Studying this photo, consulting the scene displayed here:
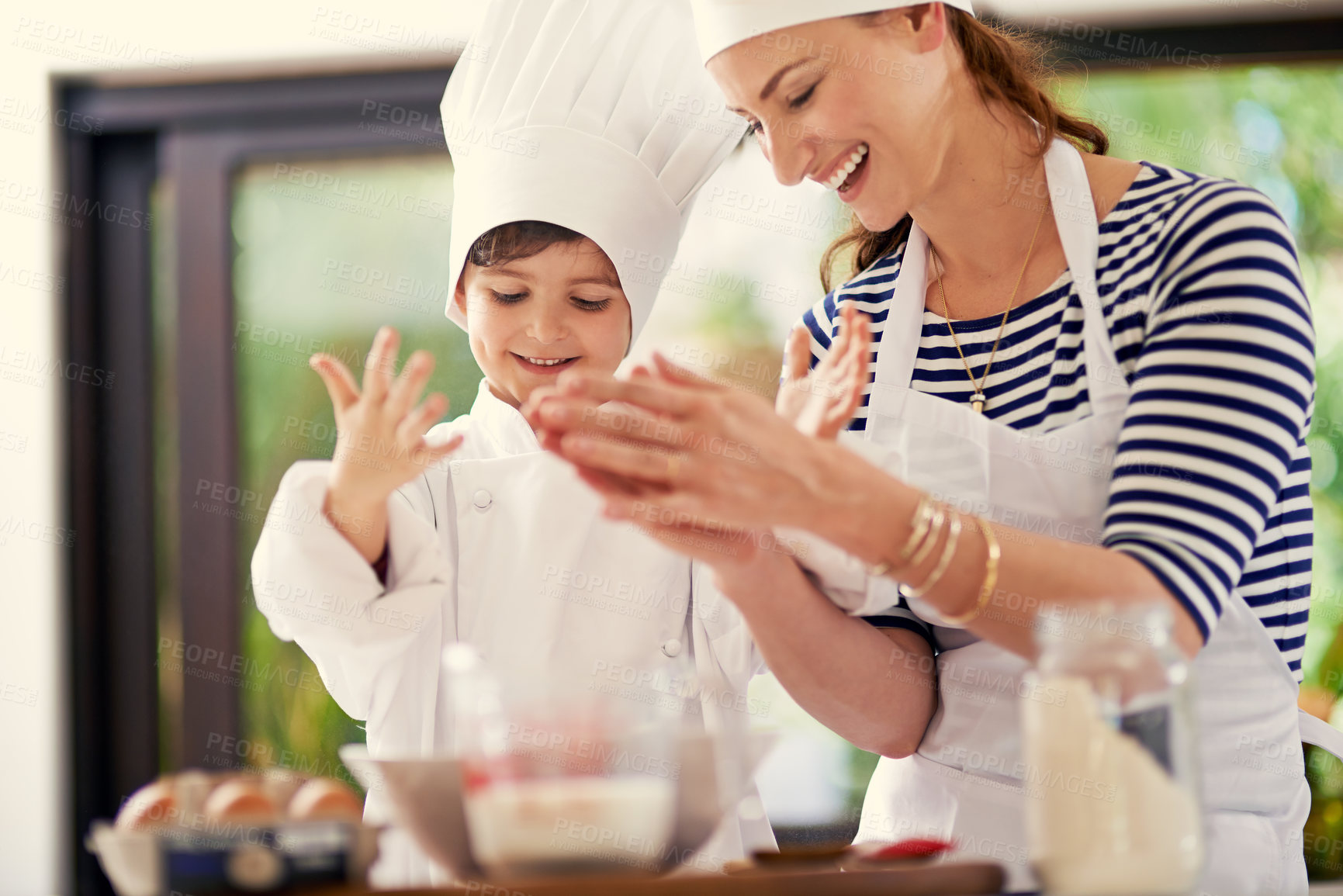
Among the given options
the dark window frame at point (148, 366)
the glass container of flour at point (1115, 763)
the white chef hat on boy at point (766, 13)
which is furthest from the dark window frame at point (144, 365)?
the glass container of flour at point (1115, 763)

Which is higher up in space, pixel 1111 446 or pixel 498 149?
pixel 498 149

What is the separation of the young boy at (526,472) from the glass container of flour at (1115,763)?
55cm

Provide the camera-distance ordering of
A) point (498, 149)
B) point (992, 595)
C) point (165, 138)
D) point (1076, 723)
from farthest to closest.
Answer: point (165, 138), point (498, 149), point (992, 595), point (1076, 723)

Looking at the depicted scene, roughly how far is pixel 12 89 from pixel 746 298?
164 cm

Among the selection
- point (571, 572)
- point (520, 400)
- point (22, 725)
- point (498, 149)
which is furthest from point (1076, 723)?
point (22, 725)

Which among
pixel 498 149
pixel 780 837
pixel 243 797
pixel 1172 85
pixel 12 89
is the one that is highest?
pixel 12 89

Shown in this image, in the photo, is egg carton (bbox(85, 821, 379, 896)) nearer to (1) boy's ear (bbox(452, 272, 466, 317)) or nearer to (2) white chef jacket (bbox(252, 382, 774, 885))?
(2) white chef jacket (bbox(252, 382, 774, 885))

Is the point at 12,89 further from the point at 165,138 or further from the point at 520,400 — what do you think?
the point at 520,400

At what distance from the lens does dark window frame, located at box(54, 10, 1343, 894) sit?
8.68 feet

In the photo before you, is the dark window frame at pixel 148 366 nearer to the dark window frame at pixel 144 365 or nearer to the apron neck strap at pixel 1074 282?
the dark window frame at pixel 144 365

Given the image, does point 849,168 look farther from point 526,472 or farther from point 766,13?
point 526,472

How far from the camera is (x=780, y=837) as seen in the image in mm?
2584

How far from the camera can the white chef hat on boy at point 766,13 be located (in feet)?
4.19

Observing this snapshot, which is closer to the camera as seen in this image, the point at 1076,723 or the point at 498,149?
the point at 1076,723
